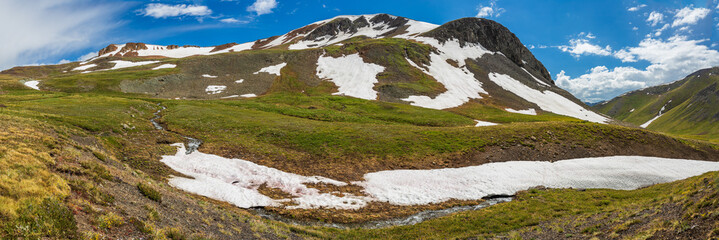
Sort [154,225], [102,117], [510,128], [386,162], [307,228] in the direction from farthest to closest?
[510,128]
[102,117]
[386,162]
[307,228]
[154,225]

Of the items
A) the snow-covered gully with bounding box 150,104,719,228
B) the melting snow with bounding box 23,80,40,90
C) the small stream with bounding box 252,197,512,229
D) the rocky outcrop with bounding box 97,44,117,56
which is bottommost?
the small stream with bounding box 252,197,512,229

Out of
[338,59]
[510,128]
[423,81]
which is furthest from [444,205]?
[338,59]

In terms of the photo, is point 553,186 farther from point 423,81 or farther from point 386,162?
point 423,81

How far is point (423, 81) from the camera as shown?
98.2m

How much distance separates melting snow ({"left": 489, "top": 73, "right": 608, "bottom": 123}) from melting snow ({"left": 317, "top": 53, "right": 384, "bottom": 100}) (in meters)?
49.5

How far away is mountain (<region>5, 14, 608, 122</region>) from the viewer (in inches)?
3305

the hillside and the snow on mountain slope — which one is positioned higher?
the snow on mountain slope

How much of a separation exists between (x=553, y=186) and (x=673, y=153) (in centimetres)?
2715

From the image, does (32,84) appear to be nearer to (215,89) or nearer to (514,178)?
(215,89)

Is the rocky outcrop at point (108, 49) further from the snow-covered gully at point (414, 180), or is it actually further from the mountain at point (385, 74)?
the snow-covered gully at point (414, 180)

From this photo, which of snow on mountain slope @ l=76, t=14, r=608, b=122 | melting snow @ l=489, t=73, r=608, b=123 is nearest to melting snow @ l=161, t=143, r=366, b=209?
snow on mountain slope @ l=76, t=14, r=608, b=122

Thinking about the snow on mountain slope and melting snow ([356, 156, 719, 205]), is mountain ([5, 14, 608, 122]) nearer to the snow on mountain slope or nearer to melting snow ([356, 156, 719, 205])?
the snow on mountain slope

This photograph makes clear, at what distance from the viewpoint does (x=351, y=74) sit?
3959 inches

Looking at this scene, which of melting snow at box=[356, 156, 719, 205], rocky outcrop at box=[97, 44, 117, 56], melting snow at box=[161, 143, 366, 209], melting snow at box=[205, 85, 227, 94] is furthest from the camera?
rocky outcrop at box=[97, 44, 117, 56]
